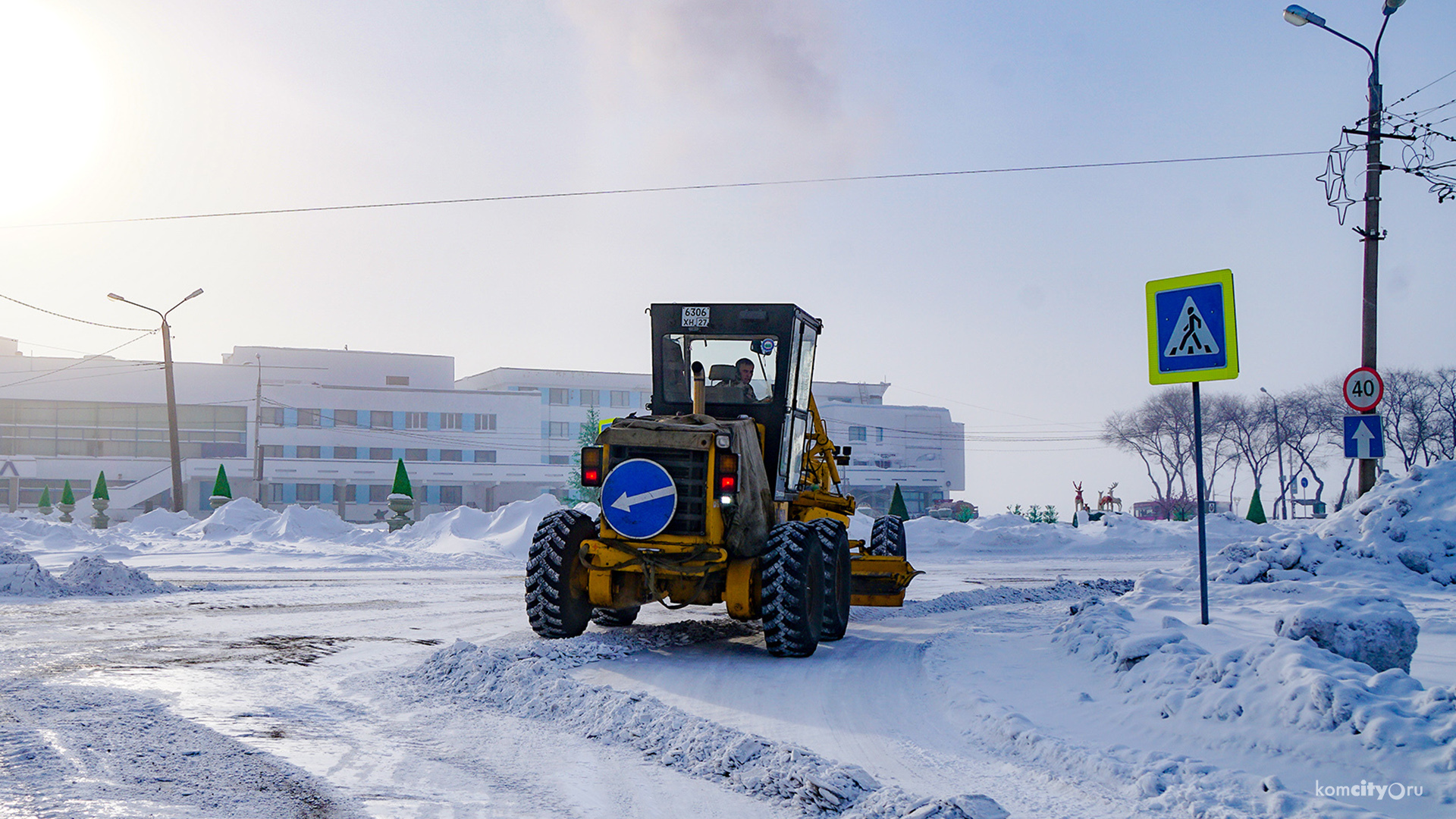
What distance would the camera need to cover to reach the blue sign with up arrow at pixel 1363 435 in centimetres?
1401

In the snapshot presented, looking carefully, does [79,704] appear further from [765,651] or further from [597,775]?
[765,651]

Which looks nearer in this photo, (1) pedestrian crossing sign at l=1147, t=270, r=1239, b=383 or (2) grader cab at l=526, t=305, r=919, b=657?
(1) pedestrian crossing sign at l=1147, t=270, r=1239, b=383

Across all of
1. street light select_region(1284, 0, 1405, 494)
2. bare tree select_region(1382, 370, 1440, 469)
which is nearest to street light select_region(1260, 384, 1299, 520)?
bare tree select_region(1382, 370, 1440, 469)

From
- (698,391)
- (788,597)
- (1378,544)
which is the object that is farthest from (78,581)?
(1378,544)

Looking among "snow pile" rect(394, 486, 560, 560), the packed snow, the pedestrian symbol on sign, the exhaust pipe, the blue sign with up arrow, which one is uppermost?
the pedestrian symbol on sign

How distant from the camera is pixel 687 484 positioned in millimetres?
8703

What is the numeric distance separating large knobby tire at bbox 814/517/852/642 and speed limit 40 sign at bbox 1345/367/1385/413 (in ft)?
28.6

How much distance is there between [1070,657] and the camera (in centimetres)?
815

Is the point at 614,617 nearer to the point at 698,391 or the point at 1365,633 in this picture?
the point at 698,391

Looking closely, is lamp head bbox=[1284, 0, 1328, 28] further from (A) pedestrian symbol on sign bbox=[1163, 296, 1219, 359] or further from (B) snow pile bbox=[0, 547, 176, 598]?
(B) snow pile bbox=[0, 547, 176, 598]

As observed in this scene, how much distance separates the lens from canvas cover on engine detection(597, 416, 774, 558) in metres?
8.66

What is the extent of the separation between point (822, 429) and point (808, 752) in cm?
709

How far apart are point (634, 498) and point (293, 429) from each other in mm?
74502

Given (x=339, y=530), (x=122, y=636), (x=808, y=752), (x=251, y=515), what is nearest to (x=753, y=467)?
(x=808, y=752)
